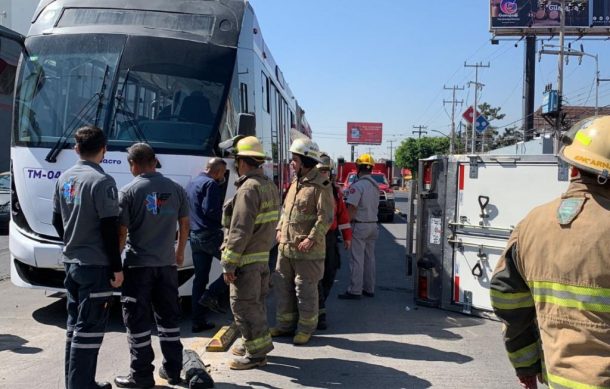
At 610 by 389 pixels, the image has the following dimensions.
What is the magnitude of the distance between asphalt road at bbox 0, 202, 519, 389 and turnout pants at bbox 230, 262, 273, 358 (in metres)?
0.24

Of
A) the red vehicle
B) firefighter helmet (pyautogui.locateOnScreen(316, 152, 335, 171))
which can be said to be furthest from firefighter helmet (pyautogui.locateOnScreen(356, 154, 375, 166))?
the red vehicle

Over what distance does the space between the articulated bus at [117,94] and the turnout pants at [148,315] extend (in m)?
1.72

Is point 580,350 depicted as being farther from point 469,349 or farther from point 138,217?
point 469,349

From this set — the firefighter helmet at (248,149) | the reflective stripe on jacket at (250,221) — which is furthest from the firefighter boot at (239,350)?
the firefighter helmet at (248,149)

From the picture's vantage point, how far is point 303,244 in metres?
5.60

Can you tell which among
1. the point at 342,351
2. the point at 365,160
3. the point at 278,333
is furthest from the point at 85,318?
the point at 365,160

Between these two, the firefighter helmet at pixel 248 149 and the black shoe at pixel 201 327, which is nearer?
the firefighter helmet at pixel 248 149

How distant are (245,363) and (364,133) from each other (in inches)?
3204

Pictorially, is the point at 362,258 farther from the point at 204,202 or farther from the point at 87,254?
the point at 87,254

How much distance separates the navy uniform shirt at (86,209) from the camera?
4047 mm

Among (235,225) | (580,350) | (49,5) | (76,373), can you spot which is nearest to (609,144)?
(580,350)

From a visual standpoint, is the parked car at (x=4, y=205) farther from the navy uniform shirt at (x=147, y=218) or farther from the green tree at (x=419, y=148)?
the green tree at (x=419, y=148)

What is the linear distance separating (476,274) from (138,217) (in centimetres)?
387

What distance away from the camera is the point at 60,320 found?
6484mm
